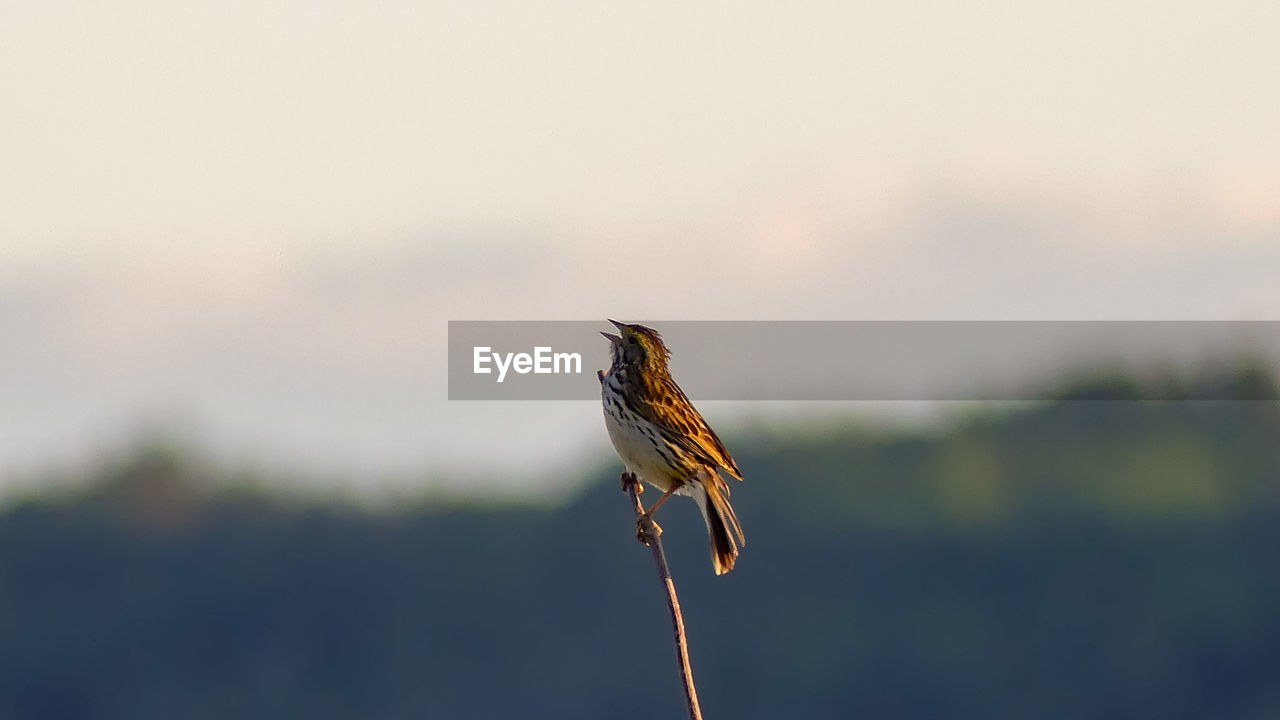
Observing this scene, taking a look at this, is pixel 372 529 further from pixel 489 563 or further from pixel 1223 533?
pixel 1223 533

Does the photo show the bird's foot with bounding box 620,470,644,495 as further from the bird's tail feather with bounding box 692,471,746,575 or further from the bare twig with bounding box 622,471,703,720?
the bare twig with bounding box 622,471,703,720

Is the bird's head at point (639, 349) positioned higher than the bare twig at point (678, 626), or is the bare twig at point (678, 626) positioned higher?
the bird's head at point (639, 349)

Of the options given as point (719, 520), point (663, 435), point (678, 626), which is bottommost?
point (678, 626)

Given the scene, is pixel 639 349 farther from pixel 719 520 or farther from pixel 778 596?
pixel 778 596

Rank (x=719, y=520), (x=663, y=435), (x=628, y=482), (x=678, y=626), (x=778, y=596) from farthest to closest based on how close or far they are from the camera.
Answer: (x=778, y=596) < (x=663, y=435) < (x=719, y=520) < (x=628, y=482) < (x=678, y=626)

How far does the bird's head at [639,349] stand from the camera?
30.2ft

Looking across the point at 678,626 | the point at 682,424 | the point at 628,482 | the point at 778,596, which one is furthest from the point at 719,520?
the point at 778,596

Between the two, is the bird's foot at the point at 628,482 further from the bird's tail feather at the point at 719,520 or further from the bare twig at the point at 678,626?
the bare twig at the point at 678,626

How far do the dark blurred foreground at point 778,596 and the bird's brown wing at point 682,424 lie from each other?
6361 centimetres

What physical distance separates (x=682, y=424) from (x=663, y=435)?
0.09 meters

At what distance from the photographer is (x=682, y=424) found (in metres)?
8.76

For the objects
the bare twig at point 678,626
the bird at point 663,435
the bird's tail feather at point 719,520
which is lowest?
the bare twig at point 678,626

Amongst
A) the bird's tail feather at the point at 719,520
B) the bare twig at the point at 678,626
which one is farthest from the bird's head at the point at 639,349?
the bare twig at the point at 678,626

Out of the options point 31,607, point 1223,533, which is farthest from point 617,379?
point 31,607
